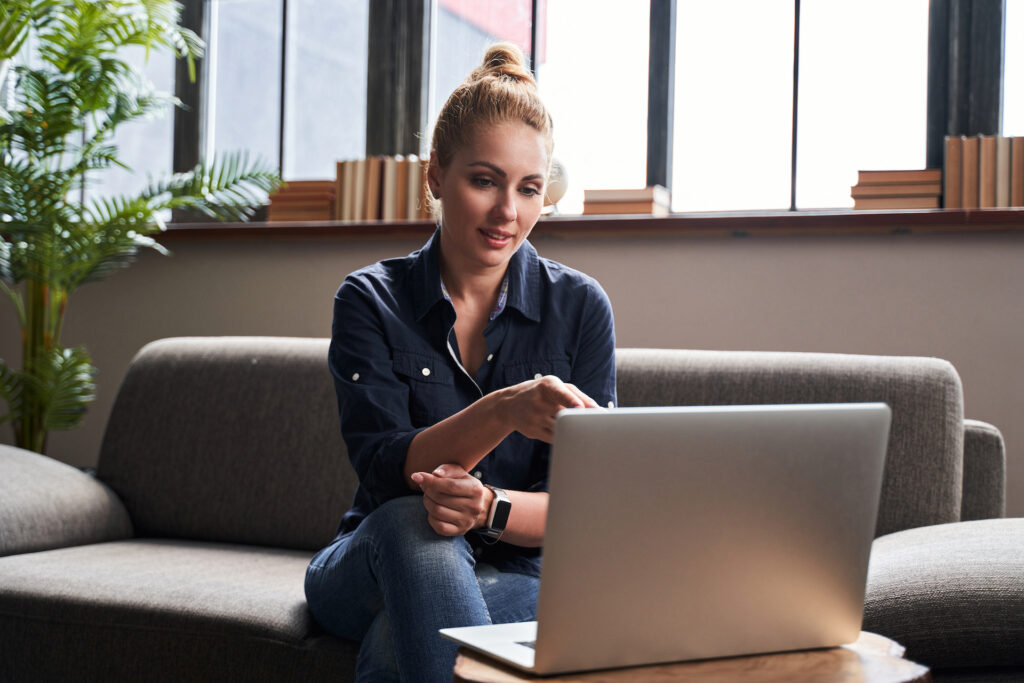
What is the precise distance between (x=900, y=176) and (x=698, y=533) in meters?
1.81

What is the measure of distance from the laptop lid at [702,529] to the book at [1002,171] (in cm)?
165

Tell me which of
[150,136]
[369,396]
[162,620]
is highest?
[150,136]

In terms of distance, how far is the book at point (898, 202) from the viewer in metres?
2.35

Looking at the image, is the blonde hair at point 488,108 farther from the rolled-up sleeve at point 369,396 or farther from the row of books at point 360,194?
the row of books at point 360,194

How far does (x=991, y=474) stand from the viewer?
1.78 meters

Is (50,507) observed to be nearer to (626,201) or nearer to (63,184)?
(63,184)

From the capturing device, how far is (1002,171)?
229 cm

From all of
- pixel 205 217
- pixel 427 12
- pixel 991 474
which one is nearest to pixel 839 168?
pixel 991 474

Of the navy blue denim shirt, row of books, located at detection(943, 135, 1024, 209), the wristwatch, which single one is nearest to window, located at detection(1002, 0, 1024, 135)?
row of books, located at detection(943, 135, 1024, 209)

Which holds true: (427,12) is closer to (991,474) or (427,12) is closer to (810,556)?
(991,474)

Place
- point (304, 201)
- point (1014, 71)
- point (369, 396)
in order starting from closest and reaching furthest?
point (369, 396) → point (1014, 71) → point (304, 201)

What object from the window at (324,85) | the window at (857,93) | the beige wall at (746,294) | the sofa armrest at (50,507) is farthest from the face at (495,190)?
the window at (324,85)

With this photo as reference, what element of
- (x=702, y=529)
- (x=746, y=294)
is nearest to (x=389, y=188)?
(x=746, y=294)

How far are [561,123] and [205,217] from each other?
1162 mm
